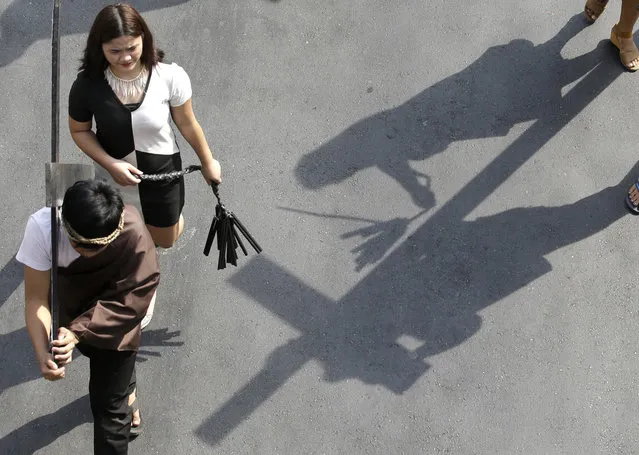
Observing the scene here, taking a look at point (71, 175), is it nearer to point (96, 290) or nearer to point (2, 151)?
point (96, 290)

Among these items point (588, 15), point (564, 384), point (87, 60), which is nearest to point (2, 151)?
point (87, 60)

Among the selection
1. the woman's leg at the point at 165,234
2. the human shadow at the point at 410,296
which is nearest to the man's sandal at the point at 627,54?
the human shadow at the point at 410,296

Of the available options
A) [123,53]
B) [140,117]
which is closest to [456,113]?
[140,117]

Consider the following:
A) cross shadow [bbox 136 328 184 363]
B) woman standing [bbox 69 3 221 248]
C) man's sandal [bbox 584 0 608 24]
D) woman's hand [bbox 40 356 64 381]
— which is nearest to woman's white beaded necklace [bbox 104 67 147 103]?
woman standing [bbox 69 3 221 248]

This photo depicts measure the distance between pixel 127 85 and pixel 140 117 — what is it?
133 millimetres

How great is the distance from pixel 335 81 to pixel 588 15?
1.64 m

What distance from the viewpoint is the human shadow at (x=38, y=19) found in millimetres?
4637

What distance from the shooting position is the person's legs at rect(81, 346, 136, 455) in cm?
315

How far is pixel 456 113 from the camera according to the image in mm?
4645

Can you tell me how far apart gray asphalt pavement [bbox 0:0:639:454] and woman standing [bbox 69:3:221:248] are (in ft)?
3.19

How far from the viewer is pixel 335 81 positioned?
4.68 meters

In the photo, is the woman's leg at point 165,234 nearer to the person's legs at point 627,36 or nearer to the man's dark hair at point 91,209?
the man's dark hair at point 91,209

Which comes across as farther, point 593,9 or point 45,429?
point 593,9

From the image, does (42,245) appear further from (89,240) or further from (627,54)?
(627,54)
